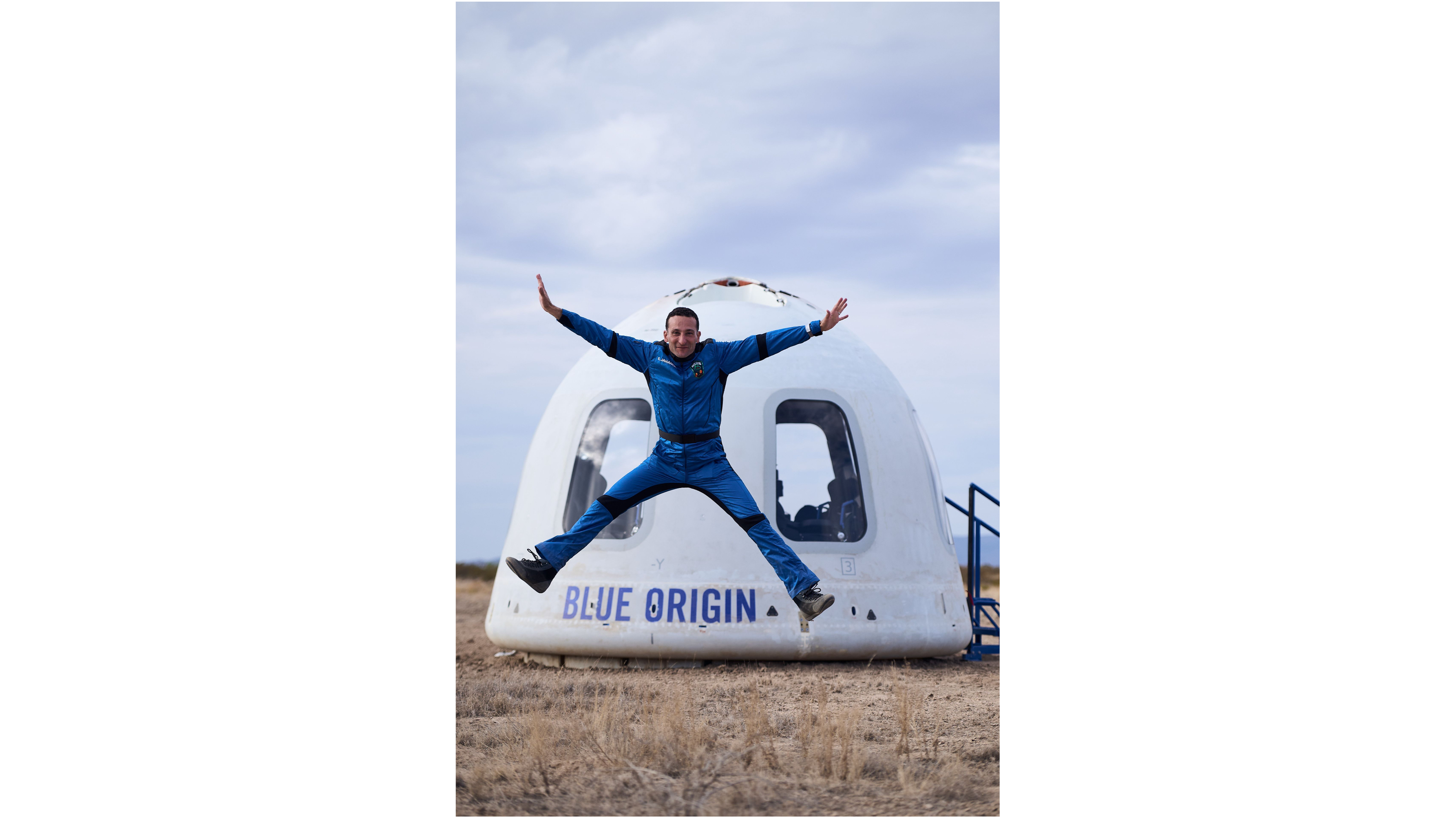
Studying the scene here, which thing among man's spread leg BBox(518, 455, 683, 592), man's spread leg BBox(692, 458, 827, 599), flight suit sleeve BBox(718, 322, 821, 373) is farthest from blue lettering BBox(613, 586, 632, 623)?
flight suit sleeve BBox(718, 322, 821, 373)

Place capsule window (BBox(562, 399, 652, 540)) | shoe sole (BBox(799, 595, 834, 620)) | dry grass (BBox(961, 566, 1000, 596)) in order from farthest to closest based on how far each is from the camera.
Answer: dry grass (BBox(961, 566, 1000, 596))
capsule window (BBox(562, 399, 652, 540))
shoe sole (BBox(799, 595, 834, 620))

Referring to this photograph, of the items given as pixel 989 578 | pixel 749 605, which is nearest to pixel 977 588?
pixel 749 605

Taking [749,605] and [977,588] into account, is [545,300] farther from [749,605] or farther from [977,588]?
[977,588]

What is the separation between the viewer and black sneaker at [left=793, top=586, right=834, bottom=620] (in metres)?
6.18

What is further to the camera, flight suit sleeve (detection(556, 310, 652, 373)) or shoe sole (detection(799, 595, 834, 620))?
flight suit sleeve (detection(556, 310, 652, 373))

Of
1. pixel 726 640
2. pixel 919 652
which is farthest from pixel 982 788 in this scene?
pixel 919 652

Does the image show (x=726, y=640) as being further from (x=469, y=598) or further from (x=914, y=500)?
(x=469, y=598)

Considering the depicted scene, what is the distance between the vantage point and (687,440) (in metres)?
6.45

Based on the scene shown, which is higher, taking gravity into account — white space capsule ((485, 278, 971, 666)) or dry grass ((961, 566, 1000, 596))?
white space capsule ((485, 278, 971, 666))

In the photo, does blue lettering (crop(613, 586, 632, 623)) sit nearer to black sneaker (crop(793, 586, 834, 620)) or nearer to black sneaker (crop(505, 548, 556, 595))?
black sneaker (crop(505, 548, 556, 595))

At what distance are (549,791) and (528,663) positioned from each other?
6065 millimetres

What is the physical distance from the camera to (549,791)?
17.1ft

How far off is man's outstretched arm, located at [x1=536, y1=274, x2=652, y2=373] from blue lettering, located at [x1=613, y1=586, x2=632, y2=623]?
3889 millimetres

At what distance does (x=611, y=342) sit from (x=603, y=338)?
8 centimetres
